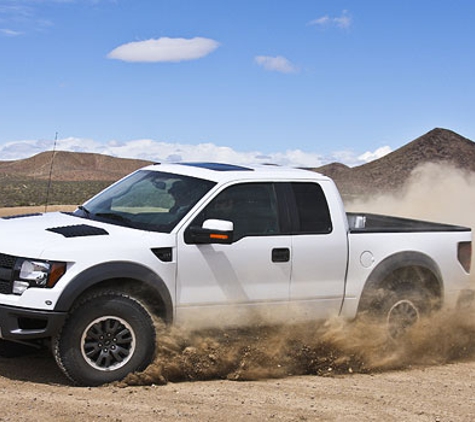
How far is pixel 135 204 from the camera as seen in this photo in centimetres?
774

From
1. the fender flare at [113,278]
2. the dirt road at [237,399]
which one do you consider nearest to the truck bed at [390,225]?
the dirt road at [237,399]

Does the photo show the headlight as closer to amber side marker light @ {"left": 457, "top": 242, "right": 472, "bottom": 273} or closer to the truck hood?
the truck hood

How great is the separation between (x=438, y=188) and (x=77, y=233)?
63.0 feet

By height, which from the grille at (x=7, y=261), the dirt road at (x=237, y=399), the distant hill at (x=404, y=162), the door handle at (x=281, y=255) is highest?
the distant hill at (x=404, y=162)

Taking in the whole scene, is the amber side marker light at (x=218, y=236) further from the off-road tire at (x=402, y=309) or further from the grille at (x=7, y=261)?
the off-road tire at (x=402, y=309)

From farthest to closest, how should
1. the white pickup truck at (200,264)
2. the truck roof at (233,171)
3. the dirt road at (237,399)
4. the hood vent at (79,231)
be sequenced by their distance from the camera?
the truck roof at (233,171)
the hood vent at (79,231)
the white pickup truck at (200,264)
the dirt road at (237,399)

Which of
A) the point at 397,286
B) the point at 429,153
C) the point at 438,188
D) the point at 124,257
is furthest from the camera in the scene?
the point at 429,153

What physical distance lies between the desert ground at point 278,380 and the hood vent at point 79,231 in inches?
37.7

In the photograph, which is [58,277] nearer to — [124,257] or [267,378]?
[124,257]

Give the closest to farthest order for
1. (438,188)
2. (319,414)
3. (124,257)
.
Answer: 1. (319,414)
2. (124,257)
3. (438,188)

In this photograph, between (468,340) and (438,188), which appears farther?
(438,188)

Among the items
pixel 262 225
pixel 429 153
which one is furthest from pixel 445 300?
pixel 429 153

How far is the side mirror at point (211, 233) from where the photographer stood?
22.6ft

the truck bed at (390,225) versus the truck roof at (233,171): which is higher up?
the truck roof at (233,171)
